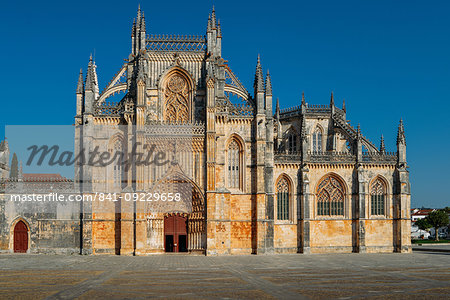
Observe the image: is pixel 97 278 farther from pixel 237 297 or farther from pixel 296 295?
pixel 296 295

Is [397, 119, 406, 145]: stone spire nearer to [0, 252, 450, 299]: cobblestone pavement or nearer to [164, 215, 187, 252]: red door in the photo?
[0, 252, 450, 299]: cobblestone pavement

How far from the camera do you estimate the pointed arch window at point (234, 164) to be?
47531 mm

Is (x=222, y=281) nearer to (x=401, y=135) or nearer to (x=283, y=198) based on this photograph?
(x=283, y=198)

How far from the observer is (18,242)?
152 ft

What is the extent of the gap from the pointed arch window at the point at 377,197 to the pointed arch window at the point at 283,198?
8.86 meters

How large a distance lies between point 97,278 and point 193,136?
21966mm

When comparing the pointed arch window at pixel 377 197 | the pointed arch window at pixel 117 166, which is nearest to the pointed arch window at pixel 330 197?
the pointed arch window at pixel 377 197

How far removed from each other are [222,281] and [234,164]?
23417 mm

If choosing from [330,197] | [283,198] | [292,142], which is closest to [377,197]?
[330,197]

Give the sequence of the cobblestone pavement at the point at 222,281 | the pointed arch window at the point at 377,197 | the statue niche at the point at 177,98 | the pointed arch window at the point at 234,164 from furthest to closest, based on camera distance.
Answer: the pointed arch window at the point at 377,197 < the statue niche at the point at 177,98 < the pointed arch window at the point at 234,164 < the cobblestone pavement at the point at 222,281

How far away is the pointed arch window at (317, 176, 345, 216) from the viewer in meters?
50.8

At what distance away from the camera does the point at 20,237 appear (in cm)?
4634

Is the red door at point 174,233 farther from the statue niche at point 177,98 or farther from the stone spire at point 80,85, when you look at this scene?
the stone spire at point 80,85

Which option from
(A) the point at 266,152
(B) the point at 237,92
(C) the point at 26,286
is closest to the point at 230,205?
(A) the point at 266,152
